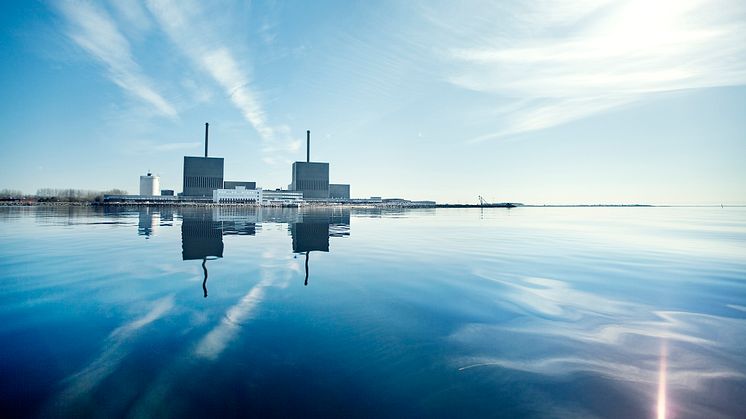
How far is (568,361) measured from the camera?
22.5ft

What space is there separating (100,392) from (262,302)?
5.17 m

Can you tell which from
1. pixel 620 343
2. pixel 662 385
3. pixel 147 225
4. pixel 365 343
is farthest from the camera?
pixel 147 225

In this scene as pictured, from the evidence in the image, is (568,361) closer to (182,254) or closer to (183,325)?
(183,325)

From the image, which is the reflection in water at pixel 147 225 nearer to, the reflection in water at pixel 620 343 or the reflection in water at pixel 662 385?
the reflection in water at pixel 620 343

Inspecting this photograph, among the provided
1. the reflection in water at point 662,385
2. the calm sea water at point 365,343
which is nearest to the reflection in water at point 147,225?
the calm sea water at point 365,343

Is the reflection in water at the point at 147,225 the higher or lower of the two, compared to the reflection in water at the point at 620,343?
higher

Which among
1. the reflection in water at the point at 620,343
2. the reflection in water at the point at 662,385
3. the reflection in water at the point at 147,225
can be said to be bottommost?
the reflection in water at the point at 662,385

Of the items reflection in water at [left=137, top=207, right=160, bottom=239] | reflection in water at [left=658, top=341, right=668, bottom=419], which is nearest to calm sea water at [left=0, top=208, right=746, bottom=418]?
reflection in water at [left=658, top=341, right=668, bottom=419]

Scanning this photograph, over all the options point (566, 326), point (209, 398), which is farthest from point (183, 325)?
point (566, 326)

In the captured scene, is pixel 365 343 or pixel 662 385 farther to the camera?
pixel 365 343

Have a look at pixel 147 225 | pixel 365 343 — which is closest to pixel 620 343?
pixel 365 343

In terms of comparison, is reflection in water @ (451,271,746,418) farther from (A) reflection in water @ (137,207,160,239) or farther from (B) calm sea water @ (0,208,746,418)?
(A) reflection in water @ (137,207,160,239)

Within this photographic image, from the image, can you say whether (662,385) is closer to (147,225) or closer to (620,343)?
(620,343)

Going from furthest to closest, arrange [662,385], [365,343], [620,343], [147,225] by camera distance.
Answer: [147,225], [620,343], [365,343], [662,385]
